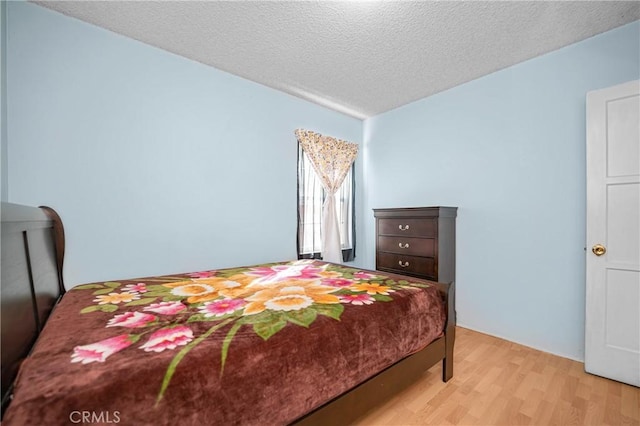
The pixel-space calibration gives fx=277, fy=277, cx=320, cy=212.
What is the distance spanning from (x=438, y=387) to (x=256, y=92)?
3.05 m

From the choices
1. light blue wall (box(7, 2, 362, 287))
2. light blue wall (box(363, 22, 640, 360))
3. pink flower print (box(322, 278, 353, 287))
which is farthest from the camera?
light blue wall (box(363, 22, 640, 360))

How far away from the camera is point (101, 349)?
36.3 inches

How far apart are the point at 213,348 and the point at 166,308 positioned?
0.54 metres

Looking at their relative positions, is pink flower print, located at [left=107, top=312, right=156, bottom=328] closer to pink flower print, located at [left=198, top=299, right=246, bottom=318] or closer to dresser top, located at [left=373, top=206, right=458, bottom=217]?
pink flower print, located at [left=198, top=299, right=246, bottom=318]

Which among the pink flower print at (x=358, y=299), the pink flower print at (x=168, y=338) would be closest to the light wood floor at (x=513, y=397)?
the pink flower print at (x=358, y=299)

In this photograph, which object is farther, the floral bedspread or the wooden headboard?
the wooden headboard

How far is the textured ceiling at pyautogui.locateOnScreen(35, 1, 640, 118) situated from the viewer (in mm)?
1871

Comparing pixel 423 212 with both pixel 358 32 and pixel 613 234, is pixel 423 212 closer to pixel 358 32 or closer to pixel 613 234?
pixel 613 234

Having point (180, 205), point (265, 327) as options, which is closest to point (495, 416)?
point (265, 327)

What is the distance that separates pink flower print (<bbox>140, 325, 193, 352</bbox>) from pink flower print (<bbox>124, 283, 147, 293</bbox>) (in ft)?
2.46

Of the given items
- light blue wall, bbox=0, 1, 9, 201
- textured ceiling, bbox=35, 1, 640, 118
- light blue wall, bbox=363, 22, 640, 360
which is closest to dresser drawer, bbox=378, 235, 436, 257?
light blue wall, bbox=363, 22, 640, 360

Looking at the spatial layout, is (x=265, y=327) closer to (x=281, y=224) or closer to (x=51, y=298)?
(x=51, y=298)

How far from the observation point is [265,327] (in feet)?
3.73

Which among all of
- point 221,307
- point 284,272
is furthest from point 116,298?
point 284,272
